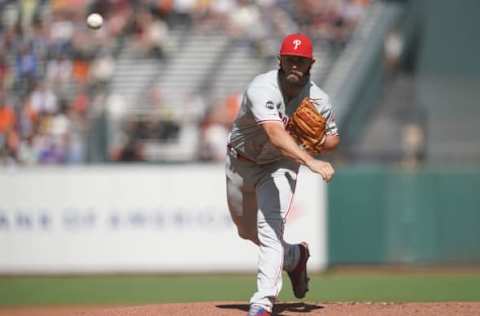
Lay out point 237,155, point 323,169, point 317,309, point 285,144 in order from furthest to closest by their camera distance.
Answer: point 317,309
point 237,155
point 285,144
point 323,169

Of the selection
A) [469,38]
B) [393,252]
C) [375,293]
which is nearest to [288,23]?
[469,38]

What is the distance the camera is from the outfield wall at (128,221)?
13.0 m

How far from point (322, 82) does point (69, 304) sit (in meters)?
6.60

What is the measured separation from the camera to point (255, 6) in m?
16.1

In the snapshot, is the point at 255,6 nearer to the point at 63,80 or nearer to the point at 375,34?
the point at 375,34

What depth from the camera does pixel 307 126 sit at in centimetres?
634

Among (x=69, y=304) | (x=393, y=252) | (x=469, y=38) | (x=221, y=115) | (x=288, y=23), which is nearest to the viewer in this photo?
(x=69, y=304)

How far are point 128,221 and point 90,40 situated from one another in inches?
160

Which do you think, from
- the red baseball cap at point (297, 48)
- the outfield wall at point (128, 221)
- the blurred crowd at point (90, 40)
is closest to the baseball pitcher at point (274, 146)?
the red baseball cap at point (297, 48)

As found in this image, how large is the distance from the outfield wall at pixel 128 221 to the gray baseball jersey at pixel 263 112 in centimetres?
633

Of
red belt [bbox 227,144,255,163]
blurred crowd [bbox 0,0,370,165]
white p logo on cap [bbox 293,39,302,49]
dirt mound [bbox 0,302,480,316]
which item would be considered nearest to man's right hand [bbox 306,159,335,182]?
white p logo on cap [bbox 293,39,302,49]

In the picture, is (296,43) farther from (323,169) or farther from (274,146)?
(323,169)

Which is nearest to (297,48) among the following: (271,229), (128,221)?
(271,229)

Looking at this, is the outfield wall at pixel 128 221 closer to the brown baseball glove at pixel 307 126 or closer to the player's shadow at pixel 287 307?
the player's shadow at pixel 287 307
